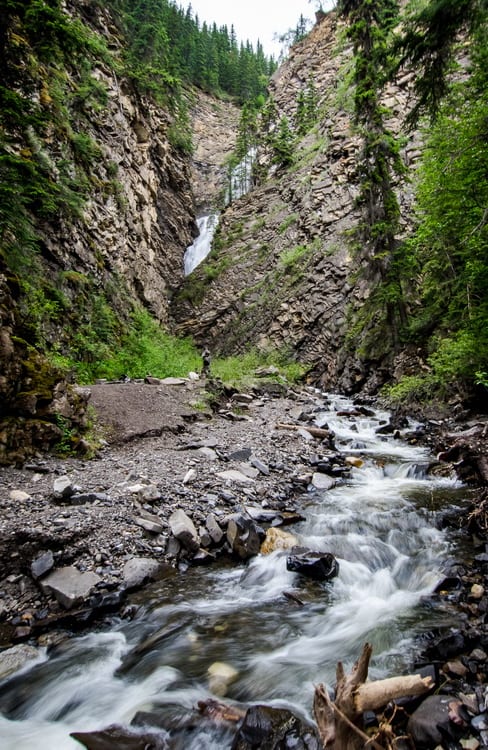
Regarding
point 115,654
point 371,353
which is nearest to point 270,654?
point 115,654

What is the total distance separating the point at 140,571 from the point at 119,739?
1656 mm

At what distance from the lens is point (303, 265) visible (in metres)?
25.0

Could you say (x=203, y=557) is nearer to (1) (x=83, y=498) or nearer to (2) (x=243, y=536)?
(2) (x=243, y=536)

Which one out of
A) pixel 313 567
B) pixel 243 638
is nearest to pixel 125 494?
pixel 243 638

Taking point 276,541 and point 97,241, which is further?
point 97,241

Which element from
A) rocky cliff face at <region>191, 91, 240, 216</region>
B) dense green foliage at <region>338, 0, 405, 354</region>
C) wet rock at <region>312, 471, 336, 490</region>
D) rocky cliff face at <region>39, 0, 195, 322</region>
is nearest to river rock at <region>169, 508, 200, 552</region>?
wet rock at <region>312, 471, 336, 490</region>

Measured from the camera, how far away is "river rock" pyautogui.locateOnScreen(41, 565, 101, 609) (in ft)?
12.6

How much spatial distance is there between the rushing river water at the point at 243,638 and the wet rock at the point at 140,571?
5.4 inches

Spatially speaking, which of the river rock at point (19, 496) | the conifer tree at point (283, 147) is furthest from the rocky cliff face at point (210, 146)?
the river rock at point (19, 496)

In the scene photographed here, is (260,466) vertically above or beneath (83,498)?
beneath

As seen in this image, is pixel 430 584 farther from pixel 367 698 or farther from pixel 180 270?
pixel 180 270

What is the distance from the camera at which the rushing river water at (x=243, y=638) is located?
3051mm

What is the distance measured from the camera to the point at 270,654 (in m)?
3.54

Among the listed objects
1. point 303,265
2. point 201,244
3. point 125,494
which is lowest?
point 125,494
